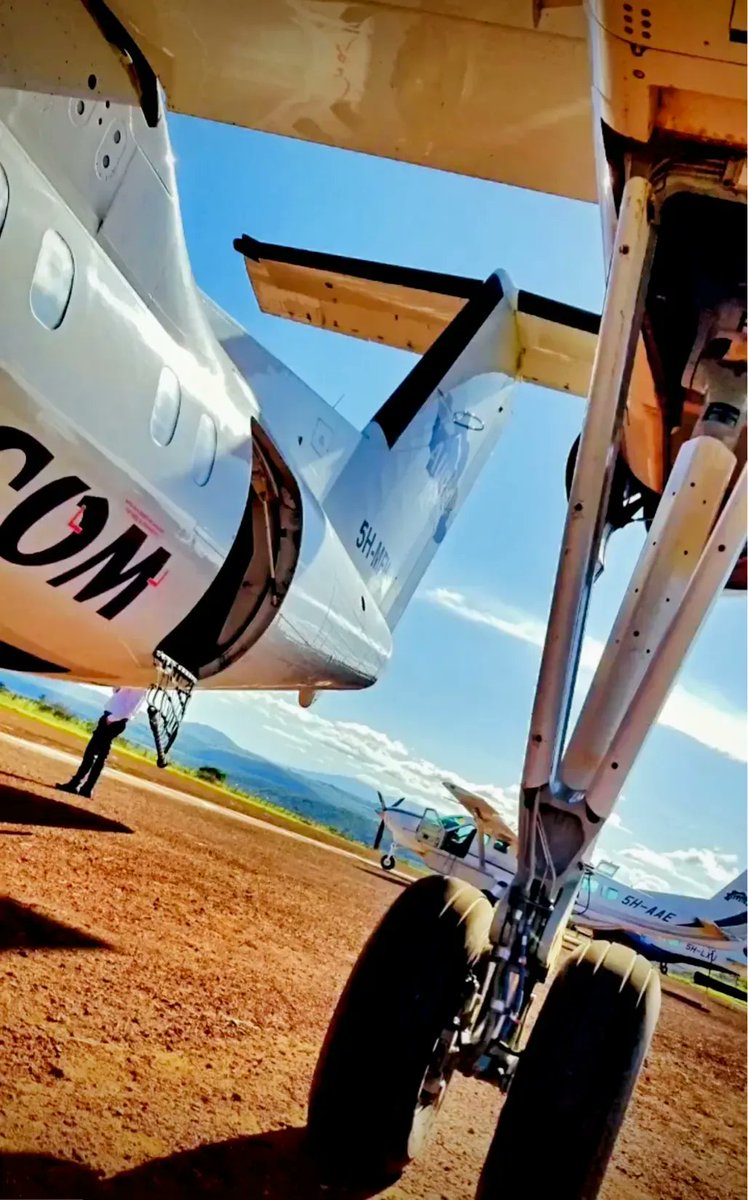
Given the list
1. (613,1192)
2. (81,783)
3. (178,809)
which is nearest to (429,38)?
(613,1192)

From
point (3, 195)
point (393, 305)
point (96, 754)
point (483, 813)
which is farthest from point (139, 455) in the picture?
point (483, 813)

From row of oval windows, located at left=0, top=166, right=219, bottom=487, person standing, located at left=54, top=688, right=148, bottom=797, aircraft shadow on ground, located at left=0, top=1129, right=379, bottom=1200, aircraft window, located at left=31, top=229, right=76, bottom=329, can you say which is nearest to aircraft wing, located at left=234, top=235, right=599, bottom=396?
row of oval windows, located at left=0, top=166, right=219, bottom=487

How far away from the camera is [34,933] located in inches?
138

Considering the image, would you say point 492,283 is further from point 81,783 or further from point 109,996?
point 81,783

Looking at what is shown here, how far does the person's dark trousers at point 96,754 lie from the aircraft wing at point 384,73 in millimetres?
5378

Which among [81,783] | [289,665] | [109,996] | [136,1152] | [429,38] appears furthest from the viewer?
[81,783]

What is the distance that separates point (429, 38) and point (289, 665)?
9.88 feet

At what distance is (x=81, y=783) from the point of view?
8766mm

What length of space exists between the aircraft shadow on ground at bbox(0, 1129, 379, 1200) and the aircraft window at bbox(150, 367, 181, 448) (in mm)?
2192

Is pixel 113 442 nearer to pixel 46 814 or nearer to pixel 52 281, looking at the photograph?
pixel 52 281

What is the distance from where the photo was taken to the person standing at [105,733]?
757 centimetres

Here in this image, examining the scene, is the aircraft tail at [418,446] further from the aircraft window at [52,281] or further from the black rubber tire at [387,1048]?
the black rubber tire at [387,1048]

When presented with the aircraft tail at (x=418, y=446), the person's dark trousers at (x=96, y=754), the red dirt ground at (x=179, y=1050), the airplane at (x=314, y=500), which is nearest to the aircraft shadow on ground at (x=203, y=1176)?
the red dirt ground at (x=179, y=1050)

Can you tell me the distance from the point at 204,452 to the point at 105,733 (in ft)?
17.8
